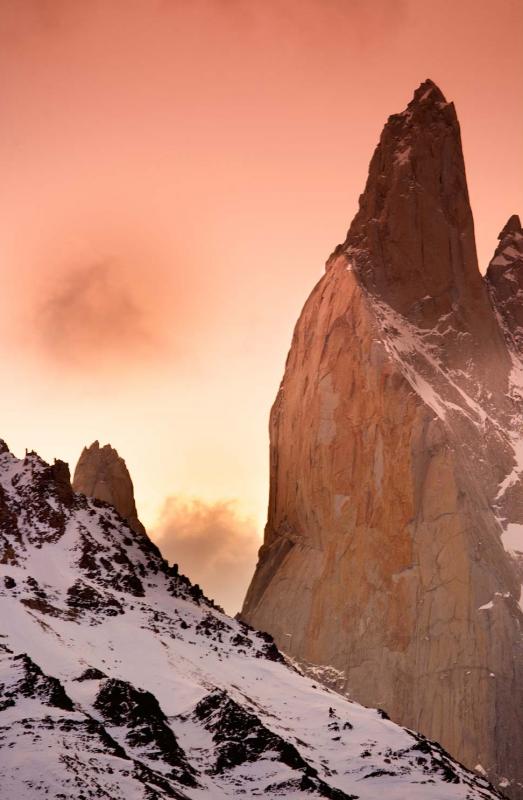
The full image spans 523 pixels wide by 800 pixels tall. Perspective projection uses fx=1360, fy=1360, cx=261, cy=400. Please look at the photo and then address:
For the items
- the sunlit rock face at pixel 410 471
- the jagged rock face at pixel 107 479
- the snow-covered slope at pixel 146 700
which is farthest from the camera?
the jagged rock face at pixel 107 479

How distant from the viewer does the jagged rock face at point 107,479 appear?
144125 millimetres

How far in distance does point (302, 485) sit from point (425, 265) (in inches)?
1046

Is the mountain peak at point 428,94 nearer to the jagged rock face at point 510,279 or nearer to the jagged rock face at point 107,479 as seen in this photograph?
the jagged rock face at point 510,279

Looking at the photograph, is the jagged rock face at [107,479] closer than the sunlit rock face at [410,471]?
No

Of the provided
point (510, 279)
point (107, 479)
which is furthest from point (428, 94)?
point (107, 479)

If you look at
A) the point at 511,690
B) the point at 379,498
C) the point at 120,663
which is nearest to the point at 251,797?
the point at 120,663

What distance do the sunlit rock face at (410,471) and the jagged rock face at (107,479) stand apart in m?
15.6

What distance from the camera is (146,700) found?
247ft

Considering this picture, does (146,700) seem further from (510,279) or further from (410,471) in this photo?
(510,279)

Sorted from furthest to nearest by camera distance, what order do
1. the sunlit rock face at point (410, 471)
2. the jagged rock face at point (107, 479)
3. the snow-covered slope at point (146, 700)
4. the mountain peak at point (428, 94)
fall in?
the mountain peak at point (428, 94), the jagged rock face at point (107, 479), the sunlit rock face at point (410, 471), the snow-covered slope at point (146, 700)

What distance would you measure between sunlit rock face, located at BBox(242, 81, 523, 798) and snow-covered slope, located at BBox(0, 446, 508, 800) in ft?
62.0

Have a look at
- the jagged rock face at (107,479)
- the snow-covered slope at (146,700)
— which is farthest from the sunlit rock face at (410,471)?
the snow-covered slope at (146,700)

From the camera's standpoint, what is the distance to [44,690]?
6962 centimetres

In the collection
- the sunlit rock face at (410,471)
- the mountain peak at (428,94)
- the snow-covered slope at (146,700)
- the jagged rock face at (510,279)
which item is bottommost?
the snow-covered slope at (146,700)
